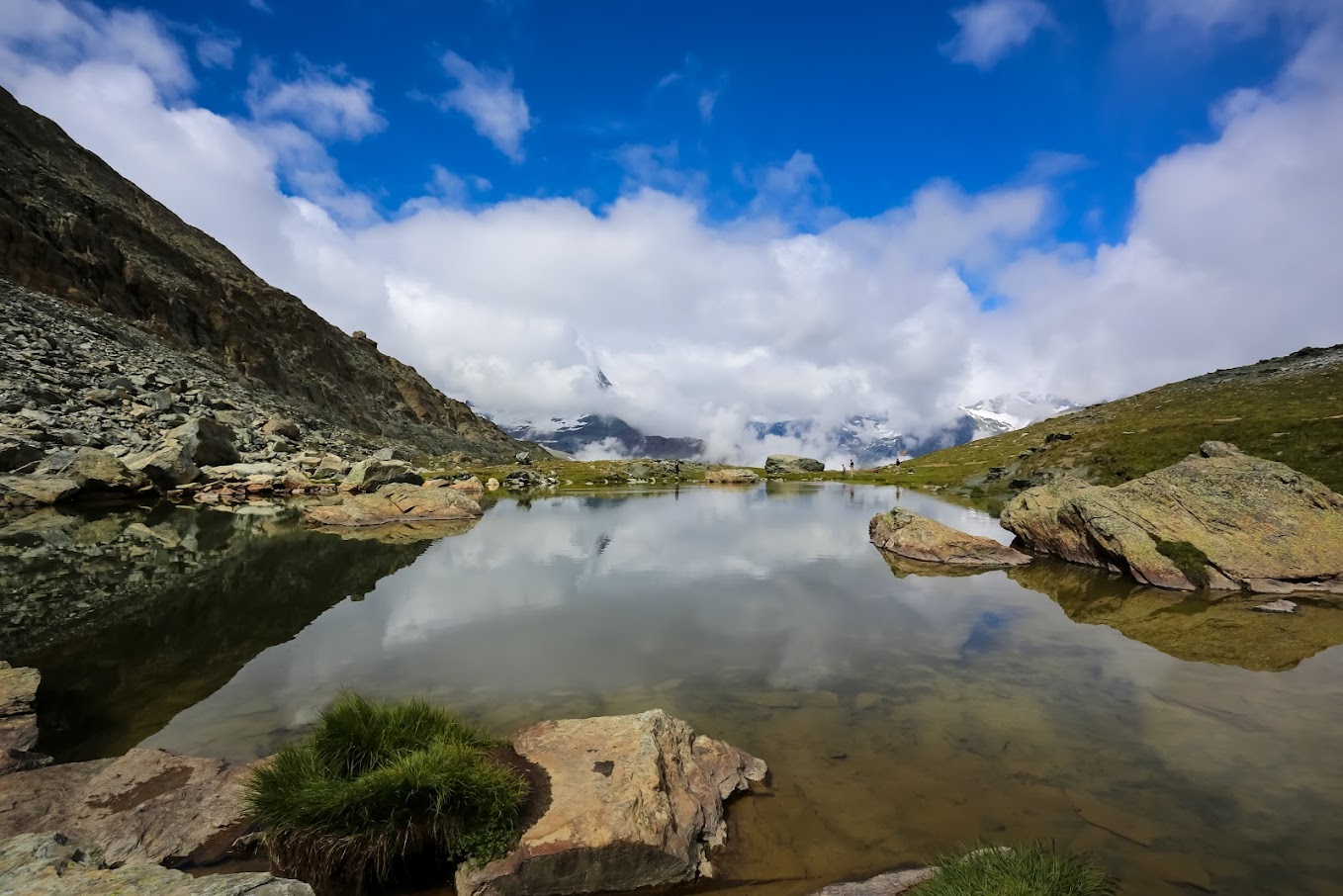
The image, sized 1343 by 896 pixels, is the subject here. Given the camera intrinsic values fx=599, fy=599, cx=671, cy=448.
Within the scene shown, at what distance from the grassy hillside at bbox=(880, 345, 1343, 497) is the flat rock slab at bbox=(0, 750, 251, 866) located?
188 feet

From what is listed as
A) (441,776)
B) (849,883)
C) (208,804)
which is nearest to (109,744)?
(208,804)

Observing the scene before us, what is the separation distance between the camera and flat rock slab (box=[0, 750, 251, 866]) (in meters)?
8.26

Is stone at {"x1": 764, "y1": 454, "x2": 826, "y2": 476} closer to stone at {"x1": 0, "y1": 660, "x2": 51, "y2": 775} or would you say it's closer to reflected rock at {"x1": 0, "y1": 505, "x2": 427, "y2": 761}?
reflected rock at {"x1": 0, "y1": 505, "x2": 427, "y2": 761}

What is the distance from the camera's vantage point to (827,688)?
1478 cm

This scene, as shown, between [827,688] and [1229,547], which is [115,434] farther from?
[1229,547]

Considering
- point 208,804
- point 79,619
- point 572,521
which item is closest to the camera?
point 208,804

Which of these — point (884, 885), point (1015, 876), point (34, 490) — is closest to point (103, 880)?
point (884, 885)

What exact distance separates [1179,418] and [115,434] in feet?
496

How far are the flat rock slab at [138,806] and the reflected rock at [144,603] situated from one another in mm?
2052

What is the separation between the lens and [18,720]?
1148cm

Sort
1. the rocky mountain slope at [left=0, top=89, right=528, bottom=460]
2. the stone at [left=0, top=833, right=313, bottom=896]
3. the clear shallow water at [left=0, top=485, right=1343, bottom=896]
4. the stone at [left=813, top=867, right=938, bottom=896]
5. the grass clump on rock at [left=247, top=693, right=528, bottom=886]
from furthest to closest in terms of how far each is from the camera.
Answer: the rocky mountain slope at [left=0, top=89, right=528, bottom=460] < the clear shallow water at [left=0, top=485, right=1343, bottom=896] < the grass clump on rock at [left=247, top=693, right=528, bottom=886] < the stone at [left=813, top=867, right=938, bottom=896] < the stone at [left=0, top=833, right=313, bottom=896]

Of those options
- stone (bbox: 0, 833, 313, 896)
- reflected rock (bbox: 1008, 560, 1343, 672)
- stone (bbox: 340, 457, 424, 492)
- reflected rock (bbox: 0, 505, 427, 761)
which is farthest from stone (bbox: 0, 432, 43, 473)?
reflected rock (bbox: 1008, 560, 1343, 672)

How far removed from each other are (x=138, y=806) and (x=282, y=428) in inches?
3329

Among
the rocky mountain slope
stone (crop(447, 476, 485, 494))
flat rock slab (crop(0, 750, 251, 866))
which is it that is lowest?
flat rock slab (crop(0, 750, 251, 866))
